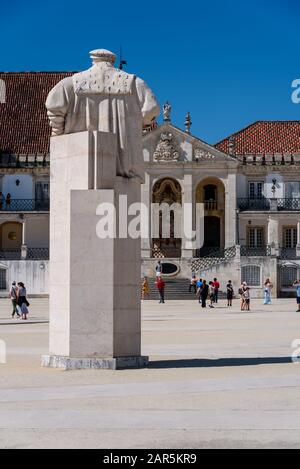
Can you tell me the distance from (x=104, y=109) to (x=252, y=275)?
3988 cm

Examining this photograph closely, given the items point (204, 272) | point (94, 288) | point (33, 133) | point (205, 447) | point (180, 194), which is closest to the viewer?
point (205, 447)

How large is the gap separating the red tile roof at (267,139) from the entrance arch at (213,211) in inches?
104

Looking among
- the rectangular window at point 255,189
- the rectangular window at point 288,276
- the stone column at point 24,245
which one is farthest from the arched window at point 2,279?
the rectangular window at point 255,189

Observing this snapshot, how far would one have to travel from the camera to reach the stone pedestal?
15.6 metres

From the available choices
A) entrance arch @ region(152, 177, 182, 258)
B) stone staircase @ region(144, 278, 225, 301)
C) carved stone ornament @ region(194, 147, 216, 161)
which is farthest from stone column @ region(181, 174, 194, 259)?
stone staircase @ region(144, 278, 225, 301)

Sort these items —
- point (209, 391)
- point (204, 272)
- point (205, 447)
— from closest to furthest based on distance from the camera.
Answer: point (205, 447), point (209, 391), point (204, 272)

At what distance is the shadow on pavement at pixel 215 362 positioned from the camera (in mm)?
16125

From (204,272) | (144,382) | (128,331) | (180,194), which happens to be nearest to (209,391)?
(144,382)

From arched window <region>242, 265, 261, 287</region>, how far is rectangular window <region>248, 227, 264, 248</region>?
672 centimetres

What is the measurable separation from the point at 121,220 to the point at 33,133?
2069 inches

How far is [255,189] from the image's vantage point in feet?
209

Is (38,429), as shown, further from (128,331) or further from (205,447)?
(128,331)

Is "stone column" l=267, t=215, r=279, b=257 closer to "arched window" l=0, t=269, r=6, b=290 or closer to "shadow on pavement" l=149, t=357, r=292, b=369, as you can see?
"arched window" l=0, t=269, r=6, b=290

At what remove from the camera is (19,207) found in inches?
2509
